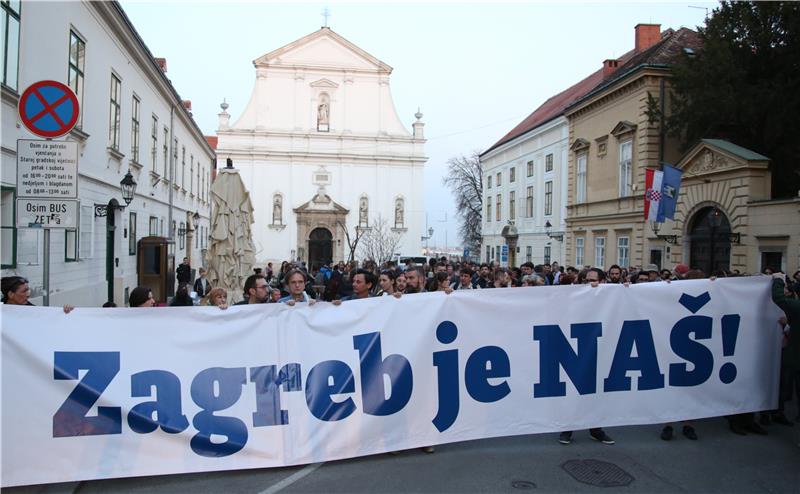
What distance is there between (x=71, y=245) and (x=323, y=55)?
1422 inches

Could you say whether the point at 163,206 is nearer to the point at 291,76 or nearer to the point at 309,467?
the point at 309,467

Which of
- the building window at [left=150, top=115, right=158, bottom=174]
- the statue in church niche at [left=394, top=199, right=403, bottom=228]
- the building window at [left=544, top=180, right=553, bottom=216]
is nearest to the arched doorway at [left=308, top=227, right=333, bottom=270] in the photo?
the statue in church niche at [left=394, top=199, right=403, bottom=228]

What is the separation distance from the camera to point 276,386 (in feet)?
17.0

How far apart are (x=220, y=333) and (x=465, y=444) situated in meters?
2.60

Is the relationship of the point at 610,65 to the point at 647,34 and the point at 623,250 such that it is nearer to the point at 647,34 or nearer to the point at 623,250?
the point at 647,34

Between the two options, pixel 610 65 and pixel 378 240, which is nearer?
pixel 610 65

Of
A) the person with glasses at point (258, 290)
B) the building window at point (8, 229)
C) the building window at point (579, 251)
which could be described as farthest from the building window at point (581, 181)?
the person with glasses at point (258, 290)

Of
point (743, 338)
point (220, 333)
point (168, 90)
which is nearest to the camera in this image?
point (220, 333)

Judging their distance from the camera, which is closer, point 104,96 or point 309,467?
point 309,467

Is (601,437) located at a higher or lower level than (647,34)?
lower

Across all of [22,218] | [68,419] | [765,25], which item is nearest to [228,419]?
[68,419]

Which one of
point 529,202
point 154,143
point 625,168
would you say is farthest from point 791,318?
point 529,202

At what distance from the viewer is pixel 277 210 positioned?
4497 centimetres

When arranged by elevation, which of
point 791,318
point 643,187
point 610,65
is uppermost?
point 610,65
